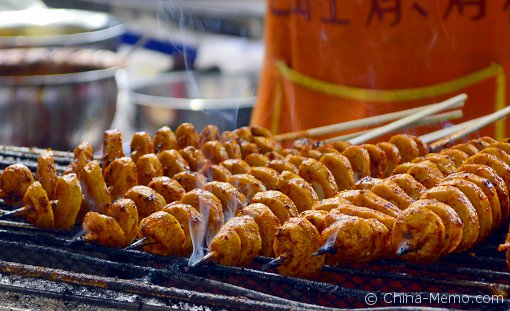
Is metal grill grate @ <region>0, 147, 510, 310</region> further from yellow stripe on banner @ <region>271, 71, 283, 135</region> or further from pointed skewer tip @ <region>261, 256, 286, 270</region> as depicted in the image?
yellow stripe on banner @ <region>271, 71, 283, 135</region>

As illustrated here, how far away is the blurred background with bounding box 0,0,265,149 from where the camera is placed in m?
4.87

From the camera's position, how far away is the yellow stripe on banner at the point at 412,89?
13.6 feet

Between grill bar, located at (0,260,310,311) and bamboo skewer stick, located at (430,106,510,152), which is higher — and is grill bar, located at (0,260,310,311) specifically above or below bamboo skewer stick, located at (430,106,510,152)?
below

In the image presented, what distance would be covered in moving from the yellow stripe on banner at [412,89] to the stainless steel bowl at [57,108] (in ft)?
4.59

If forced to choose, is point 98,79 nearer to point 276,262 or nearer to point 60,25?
point 60,25

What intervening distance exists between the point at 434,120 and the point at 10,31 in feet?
14.2

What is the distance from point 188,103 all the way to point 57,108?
1458 millimetres

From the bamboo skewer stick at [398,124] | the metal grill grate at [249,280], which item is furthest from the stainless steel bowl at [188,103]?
the metal grill grate at [249,280]

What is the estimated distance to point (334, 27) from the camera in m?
4.42

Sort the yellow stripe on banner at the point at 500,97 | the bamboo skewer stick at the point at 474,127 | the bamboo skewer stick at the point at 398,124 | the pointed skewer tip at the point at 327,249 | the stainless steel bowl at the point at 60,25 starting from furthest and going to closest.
Result: 1. the stainless steel bowl at the point at 60,25
2. the yellow stripe on banner at the point at 500,97
3. the bamboo skewer stick at the point at 398,124
4. the bamboo skewer stick at the point at 474,127
5. the pointed skewer tip at the point at 327,249

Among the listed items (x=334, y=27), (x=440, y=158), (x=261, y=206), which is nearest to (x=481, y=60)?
(x=334, y=27)

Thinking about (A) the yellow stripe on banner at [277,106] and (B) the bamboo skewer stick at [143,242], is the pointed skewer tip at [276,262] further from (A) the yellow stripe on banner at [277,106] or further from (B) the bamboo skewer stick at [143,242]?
(A) the yellow stripe on banner at [277,106]

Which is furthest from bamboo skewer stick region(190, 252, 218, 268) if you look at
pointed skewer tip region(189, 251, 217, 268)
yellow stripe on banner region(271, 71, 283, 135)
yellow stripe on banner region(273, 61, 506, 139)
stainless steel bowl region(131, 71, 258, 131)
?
stainless steel bowl region(131, 71, 258, 131)

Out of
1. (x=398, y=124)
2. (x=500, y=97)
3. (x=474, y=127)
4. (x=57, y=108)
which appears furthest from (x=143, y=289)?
(x=57, y=108)
